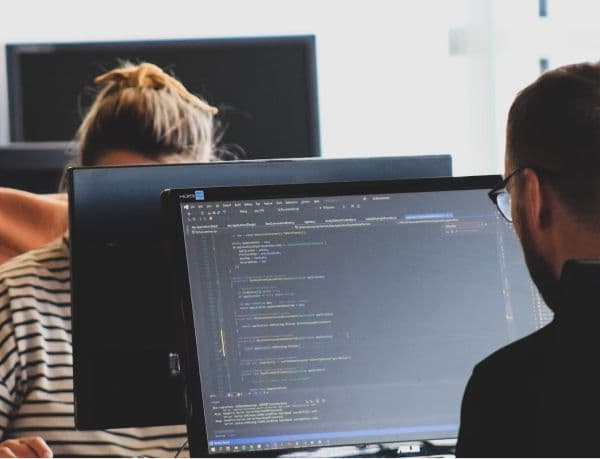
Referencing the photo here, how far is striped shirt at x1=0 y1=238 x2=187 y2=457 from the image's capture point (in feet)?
4.79

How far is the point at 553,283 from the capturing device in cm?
99

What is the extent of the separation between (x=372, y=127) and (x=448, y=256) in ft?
9.62

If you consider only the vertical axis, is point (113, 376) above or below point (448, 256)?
below

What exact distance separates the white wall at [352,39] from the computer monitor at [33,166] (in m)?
1.17

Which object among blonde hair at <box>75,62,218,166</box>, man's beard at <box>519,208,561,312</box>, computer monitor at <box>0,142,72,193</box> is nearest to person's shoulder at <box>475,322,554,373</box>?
man's beard at <box>519,208,561,312</box>

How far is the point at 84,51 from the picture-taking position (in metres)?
3.80

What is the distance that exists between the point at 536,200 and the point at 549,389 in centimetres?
23

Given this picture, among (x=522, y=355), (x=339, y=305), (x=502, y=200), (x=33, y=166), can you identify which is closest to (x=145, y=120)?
(x=339, y=305)

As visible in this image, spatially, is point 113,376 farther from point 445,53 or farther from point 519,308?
point 445,53

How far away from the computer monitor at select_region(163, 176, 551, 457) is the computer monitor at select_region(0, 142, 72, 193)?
172 centimetres

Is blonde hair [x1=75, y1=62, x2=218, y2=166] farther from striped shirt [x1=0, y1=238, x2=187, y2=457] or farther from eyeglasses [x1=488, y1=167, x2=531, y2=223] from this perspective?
eyeglasses [x1=488, y1=167, x2=531, y2=223]

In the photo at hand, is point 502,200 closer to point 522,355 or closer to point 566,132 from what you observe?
point 566,132

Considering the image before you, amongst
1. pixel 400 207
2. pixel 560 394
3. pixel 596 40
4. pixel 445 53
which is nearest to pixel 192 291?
pixel 400 207

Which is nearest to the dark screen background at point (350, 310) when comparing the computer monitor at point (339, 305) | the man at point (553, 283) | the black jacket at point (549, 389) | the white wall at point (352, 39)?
the computer monitor at point (339, 305)
